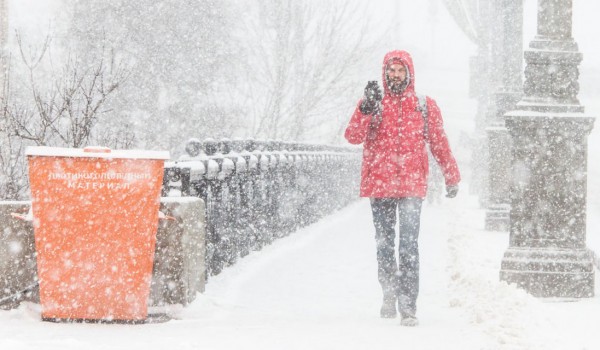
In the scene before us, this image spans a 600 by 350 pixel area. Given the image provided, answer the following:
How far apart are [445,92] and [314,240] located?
73615 mm

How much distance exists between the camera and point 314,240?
12391 mm

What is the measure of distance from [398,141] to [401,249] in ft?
2.35

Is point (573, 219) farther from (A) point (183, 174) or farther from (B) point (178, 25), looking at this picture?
(B) point (178, 25)

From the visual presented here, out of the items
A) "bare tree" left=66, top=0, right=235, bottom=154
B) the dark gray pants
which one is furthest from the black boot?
"bare tree" left=66, top=0, right=235, bottom=154

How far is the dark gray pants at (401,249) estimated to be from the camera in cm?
645

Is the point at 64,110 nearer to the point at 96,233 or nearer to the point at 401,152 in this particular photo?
the point at 96,233

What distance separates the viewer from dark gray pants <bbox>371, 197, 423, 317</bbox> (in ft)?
21.2

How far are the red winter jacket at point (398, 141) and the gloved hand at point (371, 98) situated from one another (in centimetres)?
7

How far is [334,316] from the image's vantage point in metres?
6.85

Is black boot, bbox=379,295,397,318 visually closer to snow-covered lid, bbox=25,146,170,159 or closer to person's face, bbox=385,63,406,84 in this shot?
person's face, bbox=385,63,406,84

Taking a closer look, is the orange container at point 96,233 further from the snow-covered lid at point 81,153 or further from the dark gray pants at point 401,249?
the dark gray pants at point 401,249

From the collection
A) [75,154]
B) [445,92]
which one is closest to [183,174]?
[75,154]

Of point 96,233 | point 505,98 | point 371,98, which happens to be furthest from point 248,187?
point 505,98

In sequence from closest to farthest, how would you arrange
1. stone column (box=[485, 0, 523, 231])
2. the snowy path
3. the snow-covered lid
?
the snowy path, the snow-covered lid, stone column (box=[485, 0, 523, 231])
